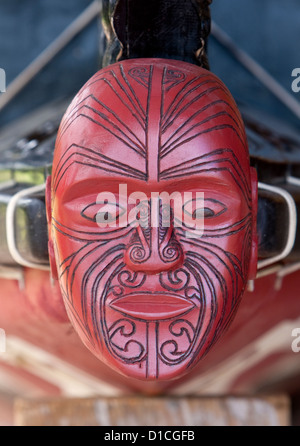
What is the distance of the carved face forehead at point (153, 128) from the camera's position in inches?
26.0

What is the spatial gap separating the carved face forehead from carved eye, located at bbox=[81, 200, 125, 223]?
0.04 meters

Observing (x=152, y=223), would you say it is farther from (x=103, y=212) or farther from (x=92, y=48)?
(x=92, y=48)

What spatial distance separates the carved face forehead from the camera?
660 mm

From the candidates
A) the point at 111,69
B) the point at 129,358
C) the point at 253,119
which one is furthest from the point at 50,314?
the point at 253,119

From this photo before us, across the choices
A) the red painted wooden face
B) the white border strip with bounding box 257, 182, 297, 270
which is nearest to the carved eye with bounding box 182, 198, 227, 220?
the red painted wooden face

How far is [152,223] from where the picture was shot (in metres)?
0.66

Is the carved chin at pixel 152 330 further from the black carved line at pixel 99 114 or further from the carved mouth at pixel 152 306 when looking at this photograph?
the black carved line at pixel 99 114

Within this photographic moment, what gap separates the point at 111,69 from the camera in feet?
2.42

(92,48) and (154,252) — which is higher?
(92,48)

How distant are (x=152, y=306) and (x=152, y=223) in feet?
0.31

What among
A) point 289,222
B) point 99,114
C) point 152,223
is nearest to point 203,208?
Answer: point 152,223

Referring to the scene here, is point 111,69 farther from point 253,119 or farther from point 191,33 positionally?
point 253,119

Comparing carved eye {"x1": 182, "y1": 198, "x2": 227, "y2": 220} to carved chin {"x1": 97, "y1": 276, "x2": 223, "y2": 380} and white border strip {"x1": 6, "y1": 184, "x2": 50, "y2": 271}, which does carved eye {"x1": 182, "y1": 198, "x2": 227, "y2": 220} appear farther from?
white border strip {"x1": 6, "y1": 184, "x2": 50, "y2": 271}

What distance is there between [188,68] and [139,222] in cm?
22
